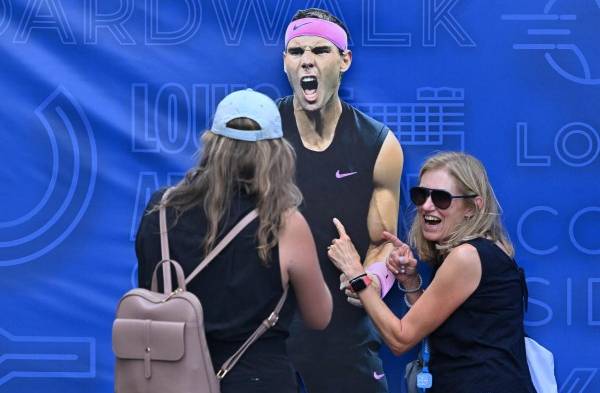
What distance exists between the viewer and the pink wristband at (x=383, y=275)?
2.79 m

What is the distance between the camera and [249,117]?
6.81ft

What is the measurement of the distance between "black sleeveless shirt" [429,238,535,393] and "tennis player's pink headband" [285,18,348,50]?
883 mm

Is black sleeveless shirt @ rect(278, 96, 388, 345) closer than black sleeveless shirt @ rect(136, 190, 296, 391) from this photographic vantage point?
No

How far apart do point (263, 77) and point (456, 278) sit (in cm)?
103

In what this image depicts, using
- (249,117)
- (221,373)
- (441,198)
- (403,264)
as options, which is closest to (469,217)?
(441,198)

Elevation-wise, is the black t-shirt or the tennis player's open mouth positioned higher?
the tennis player's open mouth

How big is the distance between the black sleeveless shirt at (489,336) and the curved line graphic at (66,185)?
135 cm

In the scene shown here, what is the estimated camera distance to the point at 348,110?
9.46ft

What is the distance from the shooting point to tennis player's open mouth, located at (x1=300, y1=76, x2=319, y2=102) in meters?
2.85

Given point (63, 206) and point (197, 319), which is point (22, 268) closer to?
point (63, 206)

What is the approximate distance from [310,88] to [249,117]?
32.1 inches

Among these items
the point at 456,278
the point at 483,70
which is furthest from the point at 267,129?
the point at 483,70

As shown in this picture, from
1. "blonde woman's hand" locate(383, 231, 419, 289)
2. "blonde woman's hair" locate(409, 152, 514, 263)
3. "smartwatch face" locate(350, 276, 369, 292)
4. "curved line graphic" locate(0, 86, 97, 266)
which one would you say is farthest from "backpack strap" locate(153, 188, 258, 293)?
"curved line graphic" locate(0, 86, 97, 266)

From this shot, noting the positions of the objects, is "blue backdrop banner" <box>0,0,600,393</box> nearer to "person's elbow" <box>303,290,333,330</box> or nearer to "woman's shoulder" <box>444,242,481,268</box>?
"woman's shoulder" <box>444,242,481,268</box>
